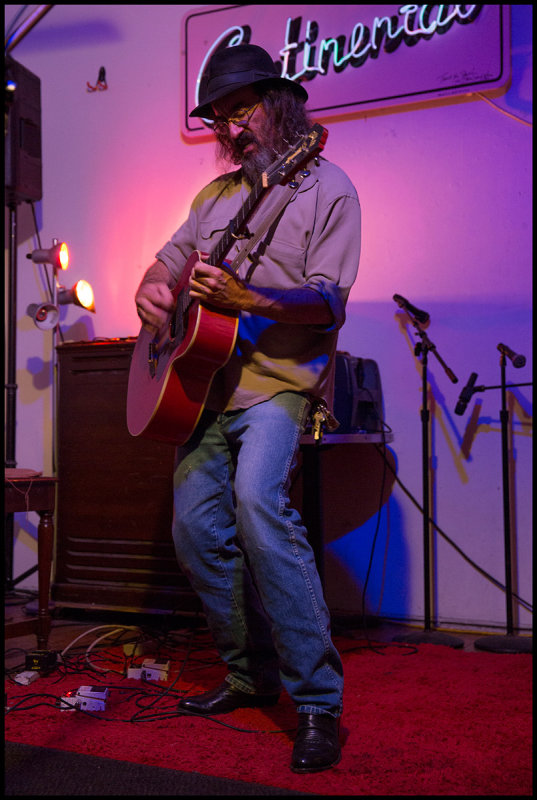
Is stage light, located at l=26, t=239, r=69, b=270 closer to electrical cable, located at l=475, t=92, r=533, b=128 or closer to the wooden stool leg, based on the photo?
the wooden stool leg

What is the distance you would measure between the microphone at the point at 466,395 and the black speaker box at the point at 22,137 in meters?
2.74

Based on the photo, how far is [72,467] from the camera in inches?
147

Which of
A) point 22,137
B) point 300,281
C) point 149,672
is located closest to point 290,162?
point 300,281

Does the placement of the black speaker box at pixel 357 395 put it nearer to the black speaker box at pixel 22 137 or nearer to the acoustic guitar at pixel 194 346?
the acoustic guitar at pixel 194 346

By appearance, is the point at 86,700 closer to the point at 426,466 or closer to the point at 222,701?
the point at 222,701

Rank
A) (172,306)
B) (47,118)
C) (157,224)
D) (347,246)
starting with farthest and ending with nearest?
(47,118) < (157,224) < (172,306) < (347,246)

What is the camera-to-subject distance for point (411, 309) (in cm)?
359

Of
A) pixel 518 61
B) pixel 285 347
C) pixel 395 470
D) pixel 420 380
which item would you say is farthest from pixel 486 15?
pixel 285 347

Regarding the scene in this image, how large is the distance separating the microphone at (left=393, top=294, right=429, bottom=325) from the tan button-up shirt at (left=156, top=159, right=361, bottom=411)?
1484 mm

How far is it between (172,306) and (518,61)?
7.77 ft

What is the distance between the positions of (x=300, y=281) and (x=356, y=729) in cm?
123

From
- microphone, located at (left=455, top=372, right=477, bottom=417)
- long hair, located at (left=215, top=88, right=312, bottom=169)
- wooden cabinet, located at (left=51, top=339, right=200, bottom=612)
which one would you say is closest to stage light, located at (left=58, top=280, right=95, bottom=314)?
wooden cabinet, located at (left=51, top=339, right=200, bottom=612)

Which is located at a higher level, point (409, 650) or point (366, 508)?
point (366, 508)

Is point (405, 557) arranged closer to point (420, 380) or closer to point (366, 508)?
point (366, 508)
